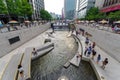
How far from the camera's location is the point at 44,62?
12922 mm

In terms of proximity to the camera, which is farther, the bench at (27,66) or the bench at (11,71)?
the bench at (27,66)

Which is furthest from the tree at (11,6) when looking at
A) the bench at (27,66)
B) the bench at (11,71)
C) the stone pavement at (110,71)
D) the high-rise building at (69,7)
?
the high-rise building at (69,7)

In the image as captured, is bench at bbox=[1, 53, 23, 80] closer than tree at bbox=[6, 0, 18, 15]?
Yes

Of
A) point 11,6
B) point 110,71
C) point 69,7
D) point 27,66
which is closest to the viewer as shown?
point 110,71

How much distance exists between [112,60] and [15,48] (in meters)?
16.7

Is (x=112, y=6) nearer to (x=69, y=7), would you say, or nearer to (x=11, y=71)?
(x=11, y=71)

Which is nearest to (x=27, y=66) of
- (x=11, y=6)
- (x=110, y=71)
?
(x=110, y=71)

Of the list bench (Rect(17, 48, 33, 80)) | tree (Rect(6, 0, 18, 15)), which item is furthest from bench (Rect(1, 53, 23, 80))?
tree (Rect(6, 0, 18, 15))

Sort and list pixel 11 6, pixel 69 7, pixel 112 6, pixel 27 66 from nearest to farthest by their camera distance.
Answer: pixel 27 66, pixel 11 6, pixel 112 6, pixel 69 7

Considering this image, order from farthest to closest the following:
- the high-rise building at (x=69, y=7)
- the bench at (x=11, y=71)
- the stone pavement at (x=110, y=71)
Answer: the high-rise building at (x=69, y=7) < the stone pavement at (x=110, y=71) < the bench at (x=11, y=71)

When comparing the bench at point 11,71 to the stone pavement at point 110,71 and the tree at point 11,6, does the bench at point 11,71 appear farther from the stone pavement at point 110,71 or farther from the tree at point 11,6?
the tree at point 11,6

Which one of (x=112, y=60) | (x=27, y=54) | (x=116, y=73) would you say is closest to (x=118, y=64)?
(x=112, y=60)

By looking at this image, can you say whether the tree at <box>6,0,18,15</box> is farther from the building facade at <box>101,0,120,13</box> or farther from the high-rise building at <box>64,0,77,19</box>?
the high-rise building at <box>64,0,77,19</box>

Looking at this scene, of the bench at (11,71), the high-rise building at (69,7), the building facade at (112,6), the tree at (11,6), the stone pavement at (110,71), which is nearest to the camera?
the bench at (11,71)
